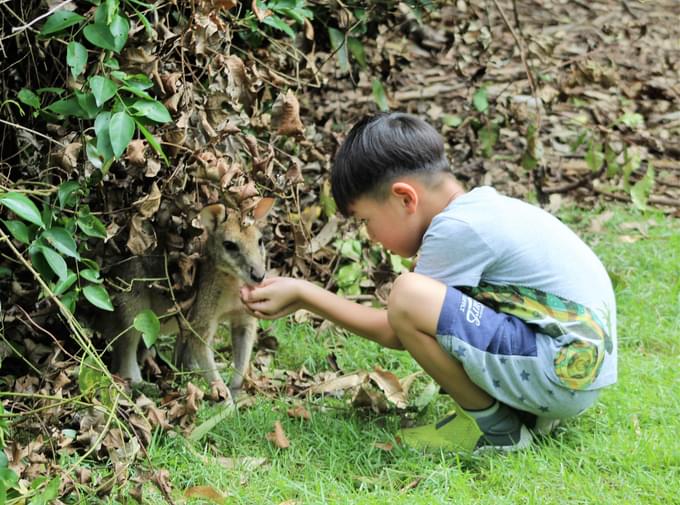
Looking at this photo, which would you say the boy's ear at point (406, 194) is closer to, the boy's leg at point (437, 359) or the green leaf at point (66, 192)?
the boy's leg at point (437, 359)

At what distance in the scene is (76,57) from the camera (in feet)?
10.3

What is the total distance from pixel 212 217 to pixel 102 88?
1.29 meters

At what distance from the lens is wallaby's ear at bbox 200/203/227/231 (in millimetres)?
4238

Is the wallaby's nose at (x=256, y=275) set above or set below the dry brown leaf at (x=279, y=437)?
above

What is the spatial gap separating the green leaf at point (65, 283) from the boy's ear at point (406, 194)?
3.95ft

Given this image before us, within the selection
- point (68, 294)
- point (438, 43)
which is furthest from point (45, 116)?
point (438, 43)

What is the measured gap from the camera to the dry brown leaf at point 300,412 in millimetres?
3896

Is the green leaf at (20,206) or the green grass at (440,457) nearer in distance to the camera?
the green leaf at (20,206)

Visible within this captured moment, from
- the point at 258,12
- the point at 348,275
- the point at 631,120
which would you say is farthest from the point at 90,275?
the point at 631,120

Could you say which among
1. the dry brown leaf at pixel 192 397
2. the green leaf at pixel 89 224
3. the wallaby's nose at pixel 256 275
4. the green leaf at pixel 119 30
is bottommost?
the dry brown leaf at pixel 192 397

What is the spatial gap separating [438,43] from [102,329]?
13.6ft

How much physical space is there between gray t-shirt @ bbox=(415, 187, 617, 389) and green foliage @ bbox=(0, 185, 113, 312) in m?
1.21

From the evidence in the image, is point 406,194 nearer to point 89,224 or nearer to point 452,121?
point 89,224

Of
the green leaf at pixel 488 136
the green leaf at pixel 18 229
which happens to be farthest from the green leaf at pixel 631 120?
the green leaf at pixel 18 229
